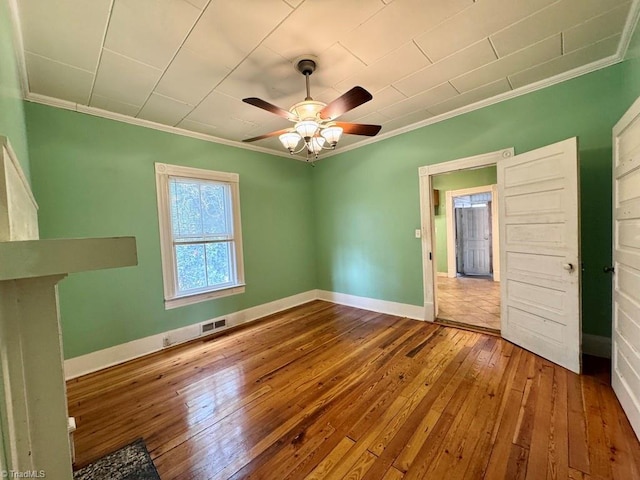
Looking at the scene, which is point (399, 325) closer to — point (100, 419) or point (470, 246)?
point (100, 419)

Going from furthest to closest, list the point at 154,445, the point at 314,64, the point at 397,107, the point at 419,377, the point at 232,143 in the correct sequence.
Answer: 1. the point at 232,143
2. the point at 397,107
3. the point at 419,377
4. the point at 314,64
5. the point at 154,445

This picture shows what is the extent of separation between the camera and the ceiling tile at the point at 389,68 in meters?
2.04

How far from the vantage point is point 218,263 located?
3611 millimetres

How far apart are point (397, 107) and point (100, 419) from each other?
3.95 m

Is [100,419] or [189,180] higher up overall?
[189,180]

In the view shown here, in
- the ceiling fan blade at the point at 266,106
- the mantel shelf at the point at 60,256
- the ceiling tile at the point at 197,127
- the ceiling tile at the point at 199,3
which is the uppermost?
the ceiling tile at the point at 199,3

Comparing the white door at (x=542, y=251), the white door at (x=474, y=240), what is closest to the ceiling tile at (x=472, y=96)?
the white door at (x=542, y=251)

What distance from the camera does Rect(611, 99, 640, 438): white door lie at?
5.05 ft

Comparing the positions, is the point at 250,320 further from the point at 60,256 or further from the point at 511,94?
the point at 511,94

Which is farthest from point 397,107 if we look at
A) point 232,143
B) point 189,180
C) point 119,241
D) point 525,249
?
point 119,241

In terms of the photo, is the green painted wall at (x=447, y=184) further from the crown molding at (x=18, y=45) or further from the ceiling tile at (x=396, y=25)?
the crown molding at (x=18, y=45)

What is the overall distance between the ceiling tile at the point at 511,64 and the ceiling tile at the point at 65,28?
111 inches

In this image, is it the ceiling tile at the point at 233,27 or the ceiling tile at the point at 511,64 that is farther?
the ceiling tile at the point at 511,64

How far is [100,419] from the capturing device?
1934 millimetres
